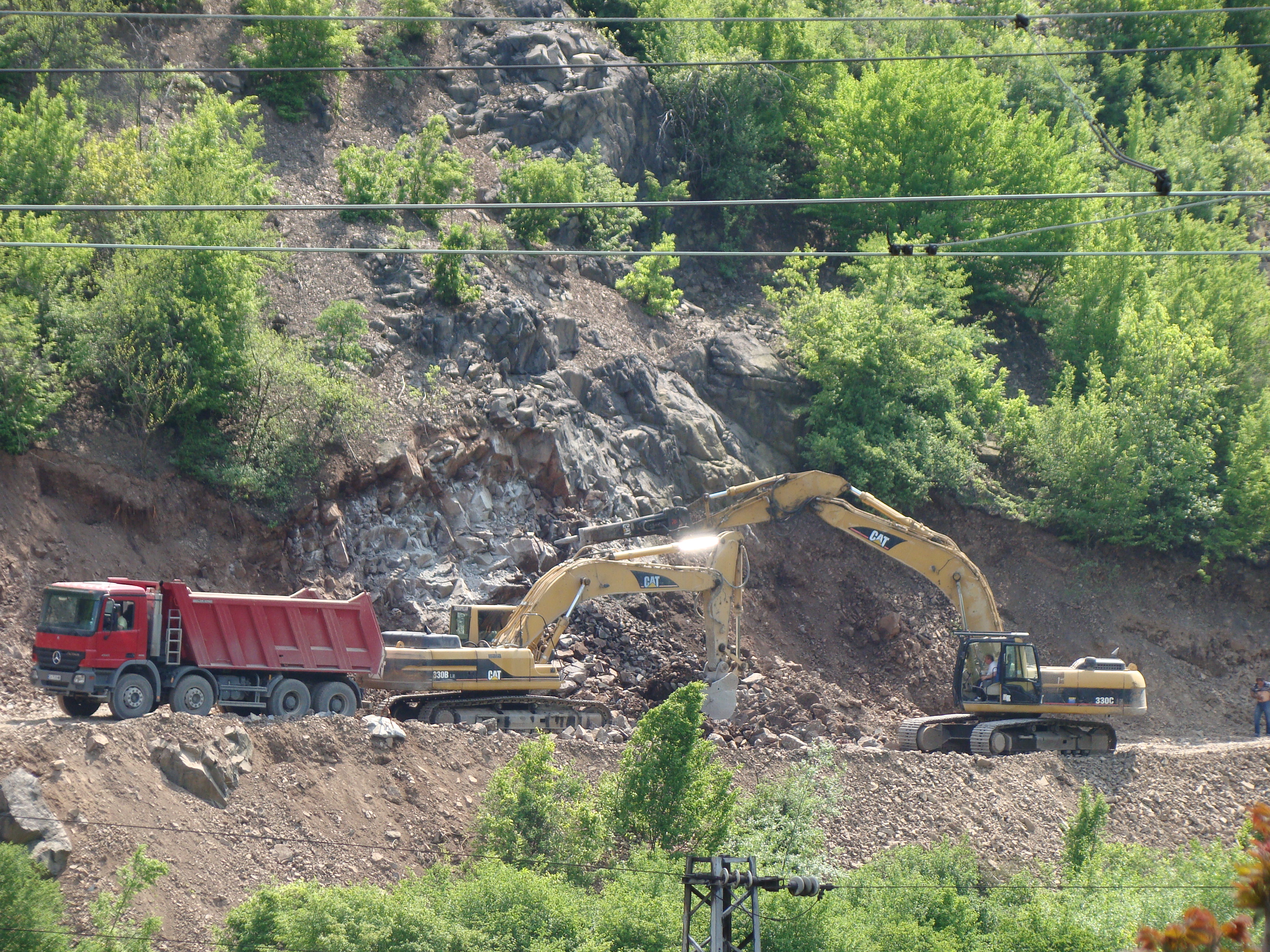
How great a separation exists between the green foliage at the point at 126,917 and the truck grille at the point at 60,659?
15.0ft

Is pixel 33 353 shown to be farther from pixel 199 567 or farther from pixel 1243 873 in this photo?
pixel 1243 873

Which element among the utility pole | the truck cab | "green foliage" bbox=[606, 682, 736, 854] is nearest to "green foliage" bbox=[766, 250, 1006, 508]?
"green foliage" bbox=[606, 682, 736, 854]

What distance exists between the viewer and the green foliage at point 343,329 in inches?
1064

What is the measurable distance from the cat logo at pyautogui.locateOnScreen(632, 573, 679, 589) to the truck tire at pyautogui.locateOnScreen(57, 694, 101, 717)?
948 cm

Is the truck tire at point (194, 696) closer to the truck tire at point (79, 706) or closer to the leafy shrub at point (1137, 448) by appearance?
the truck tire at point (79, 706)

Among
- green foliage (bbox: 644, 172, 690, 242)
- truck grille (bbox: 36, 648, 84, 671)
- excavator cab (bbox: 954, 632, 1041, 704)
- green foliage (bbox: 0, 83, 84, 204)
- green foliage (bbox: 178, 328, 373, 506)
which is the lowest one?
excavator cab (bbox: 954, 632, 1041, 704)

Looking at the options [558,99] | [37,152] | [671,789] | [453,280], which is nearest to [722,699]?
[671,789]

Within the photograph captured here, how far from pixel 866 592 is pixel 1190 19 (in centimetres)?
3878

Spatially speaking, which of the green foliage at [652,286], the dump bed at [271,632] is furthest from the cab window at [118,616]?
the green foliage at [652,286]

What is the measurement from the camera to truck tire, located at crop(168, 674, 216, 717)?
1809 centimetres

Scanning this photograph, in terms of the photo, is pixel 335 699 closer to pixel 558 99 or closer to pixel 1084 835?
pixel 1084 835

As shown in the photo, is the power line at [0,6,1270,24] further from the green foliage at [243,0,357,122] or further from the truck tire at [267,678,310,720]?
the truck tire at [267,678,310,720]

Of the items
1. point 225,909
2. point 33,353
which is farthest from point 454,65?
point 225,909

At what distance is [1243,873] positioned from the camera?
16.8 ft
